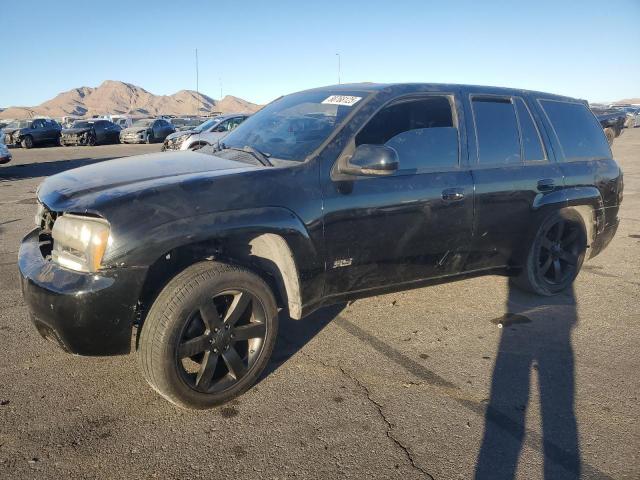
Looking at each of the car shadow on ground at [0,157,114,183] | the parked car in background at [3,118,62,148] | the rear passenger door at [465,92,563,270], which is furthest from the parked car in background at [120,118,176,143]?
the rear passenger door at [465,92,563,270]

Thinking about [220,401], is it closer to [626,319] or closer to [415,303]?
[415,303]

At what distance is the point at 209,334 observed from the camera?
2.78 m

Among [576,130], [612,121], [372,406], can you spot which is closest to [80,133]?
[612,121]

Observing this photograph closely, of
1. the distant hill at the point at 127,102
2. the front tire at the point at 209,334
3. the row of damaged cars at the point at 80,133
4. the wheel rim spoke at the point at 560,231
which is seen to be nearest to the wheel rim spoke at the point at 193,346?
the front tire at the point at 209,334

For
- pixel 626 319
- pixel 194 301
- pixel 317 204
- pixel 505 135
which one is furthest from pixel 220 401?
pixel 626 319

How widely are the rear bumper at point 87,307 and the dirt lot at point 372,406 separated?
0.45 m

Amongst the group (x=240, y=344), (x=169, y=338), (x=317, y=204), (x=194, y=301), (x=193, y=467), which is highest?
(x=317, y=204)

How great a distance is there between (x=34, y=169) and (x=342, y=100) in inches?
582

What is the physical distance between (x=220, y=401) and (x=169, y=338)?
1.69 ft

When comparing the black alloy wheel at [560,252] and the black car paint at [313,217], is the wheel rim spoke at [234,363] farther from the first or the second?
the black alloy wheel at [560,252]

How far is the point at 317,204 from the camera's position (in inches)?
120

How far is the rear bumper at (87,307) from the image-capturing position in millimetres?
2496

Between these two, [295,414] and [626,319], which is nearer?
[295,414]

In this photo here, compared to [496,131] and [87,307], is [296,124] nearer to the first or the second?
[496,131]
